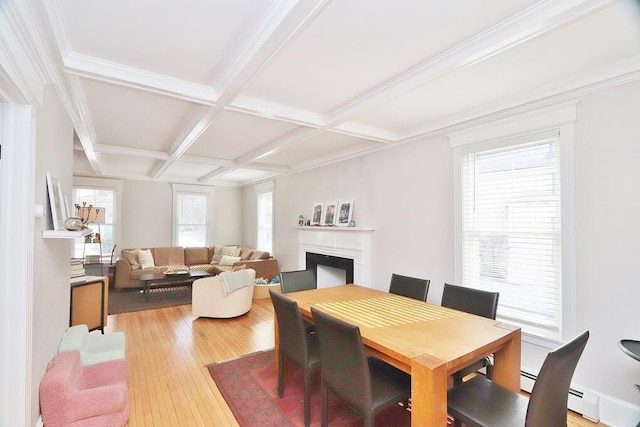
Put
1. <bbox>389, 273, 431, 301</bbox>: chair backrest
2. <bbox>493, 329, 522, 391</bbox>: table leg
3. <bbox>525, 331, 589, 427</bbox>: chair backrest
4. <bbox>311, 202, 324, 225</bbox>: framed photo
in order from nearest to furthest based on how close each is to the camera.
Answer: <bbox>525, 331, 589, 427</bbox>: chair backrest
<bbox>493, 329, 522, 391</bbox>: table leg
<bbox>389, 273, 431, 301</bbox>: chair backrest
<bbox>311, 202, 324, 225</bbox>: framed photo

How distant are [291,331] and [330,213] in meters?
2.98

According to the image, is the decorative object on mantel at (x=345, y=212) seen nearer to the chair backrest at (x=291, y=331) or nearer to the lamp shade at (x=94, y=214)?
the chair backrest at (x=291, y=331)

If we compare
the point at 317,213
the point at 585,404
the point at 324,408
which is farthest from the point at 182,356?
the point at 585,404

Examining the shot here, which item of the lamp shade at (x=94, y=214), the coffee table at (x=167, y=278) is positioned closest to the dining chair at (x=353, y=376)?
the coffee table at (x=167, y=278)

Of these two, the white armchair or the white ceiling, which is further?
the white armchair

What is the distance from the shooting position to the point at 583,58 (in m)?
2.06

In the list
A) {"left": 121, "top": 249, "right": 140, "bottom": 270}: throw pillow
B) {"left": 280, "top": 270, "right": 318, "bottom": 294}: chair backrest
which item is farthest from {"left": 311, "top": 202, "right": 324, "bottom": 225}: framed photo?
{"left": 121, "top": 249, "right": 140, "bottom": 270}: throw pillow

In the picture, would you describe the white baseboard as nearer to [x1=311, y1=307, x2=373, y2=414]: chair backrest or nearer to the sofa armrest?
[x1=311, y1=307, x2=373, y2=414]: chair backrest

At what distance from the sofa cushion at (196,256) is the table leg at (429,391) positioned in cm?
681

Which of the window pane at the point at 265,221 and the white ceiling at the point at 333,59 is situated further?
the window pane at the point at 265,221

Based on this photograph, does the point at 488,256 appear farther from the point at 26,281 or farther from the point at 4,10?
the point at 4,10

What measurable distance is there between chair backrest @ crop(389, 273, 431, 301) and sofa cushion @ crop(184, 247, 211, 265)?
5.63 m

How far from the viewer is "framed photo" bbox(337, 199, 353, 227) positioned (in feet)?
15.3

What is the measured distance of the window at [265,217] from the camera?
280 inches
